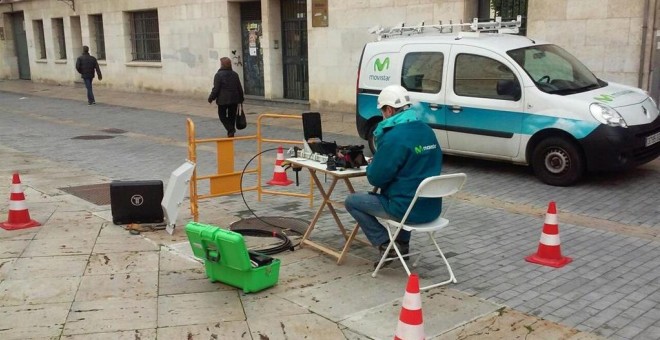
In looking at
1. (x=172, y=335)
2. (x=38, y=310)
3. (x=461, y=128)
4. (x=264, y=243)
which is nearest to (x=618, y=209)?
(x=461, y=128)

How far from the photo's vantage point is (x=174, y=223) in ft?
21.1

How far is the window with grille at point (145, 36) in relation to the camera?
23125 mm

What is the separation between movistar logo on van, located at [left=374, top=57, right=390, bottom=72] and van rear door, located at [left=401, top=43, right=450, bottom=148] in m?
0.27

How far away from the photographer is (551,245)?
17.8 ft

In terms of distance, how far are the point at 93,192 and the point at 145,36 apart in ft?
54.6

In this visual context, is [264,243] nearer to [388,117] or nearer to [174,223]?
[174,223]

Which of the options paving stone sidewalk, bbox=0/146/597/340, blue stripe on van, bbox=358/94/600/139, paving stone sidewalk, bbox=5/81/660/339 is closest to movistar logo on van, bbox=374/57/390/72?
blue stripe on van, bbox=358/94/600/139

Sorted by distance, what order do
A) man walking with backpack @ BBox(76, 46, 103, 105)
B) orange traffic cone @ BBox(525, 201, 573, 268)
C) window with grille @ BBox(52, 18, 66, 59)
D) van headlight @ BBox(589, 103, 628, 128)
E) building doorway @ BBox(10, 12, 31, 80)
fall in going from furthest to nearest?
building doorway @ BBox(10, 12, 31, 80), window with grille @ BBox(52, 18, 66, 59), man walking with backpack @ BBox(76, 46, 103, 105), van headlight @ BBox(589, 103, 628, 128), orange traffic cone @ BBox(525, 201, 573, 268)

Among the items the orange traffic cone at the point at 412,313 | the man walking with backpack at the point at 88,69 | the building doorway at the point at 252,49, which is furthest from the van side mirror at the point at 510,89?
the man walking with backpack at the point at 88,69

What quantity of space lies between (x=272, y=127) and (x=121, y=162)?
4.61 m

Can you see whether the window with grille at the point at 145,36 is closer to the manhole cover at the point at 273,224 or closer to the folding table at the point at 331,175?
the manhole cover at the point at 273,224

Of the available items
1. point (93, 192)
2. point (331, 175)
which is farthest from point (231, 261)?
point (93, 192)

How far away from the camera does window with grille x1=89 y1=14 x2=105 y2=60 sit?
2660 centimetres

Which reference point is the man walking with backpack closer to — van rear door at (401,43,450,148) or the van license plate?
van rear door at (401,43,450,148)
